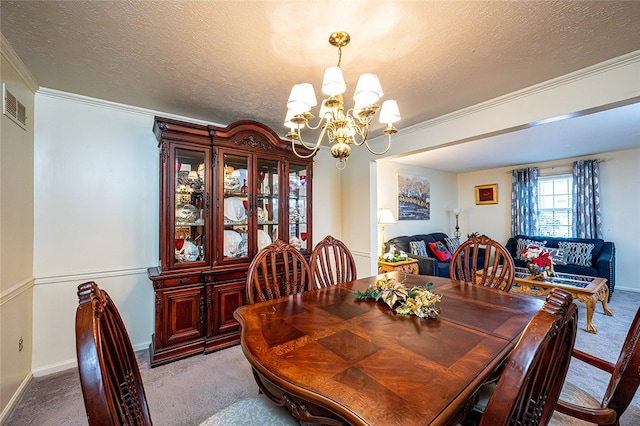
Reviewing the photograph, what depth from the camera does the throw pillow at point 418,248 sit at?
496 centimetres

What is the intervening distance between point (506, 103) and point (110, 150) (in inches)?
142

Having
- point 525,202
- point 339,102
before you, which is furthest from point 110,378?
point 525,202

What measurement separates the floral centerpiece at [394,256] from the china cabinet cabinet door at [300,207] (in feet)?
5.91

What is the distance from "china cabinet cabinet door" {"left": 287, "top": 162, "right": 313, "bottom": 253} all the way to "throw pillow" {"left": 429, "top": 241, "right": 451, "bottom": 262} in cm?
302

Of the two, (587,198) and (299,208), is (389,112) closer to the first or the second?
(299,208)

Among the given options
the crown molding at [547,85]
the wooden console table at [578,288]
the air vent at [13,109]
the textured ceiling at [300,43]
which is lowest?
the wooden console table at [578,288]

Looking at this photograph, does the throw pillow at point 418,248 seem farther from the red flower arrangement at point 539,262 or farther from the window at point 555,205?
the window at point 555,205

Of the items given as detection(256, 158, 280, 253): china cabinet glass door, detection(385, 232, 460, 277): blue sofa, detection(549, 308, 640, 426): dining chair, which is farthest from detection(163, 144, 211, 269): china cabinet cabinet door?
detection(385, 232, 460, 277): blue sofa

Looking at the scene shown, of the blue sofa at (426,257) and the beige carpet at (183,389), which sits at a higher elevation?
the blue sofa at (426,257)

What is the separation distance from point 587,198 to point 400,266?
12.6ft

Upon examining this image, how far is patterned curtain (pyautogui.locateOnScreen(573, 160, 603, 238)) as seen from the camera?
4.87 metres

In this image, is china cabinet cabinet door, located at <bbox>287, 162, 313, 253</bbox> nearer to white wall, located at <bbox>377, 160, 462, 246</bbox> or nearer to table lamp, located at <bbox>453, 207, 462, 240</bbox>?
white wall, located at <bbox>377, 160, 462, 246</bbox>

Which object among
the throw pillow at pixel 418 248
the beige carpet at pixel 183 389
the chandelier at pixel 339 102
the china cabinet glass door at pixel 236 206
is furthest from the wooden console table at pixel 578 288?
Answer: the china cabinet glass door at pixel 236 206

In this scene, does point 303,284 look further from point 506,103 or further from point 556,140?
point 556,140
